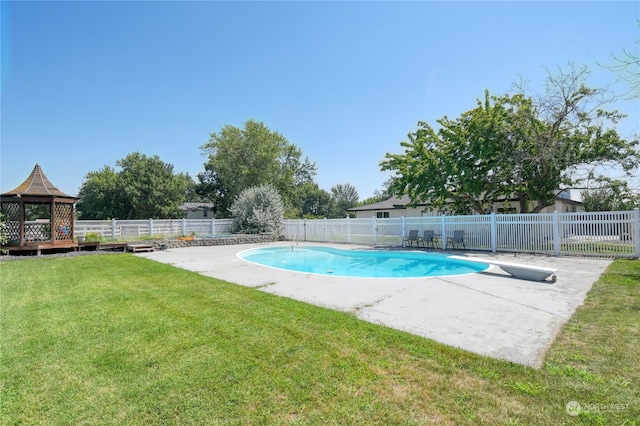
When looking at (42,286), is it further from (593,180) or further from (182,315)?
(593,180)

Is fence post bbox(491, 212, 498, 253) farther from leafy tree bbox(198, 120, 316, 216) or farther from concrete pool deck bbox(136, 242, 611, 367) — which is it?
leafy tree bbox(198, 120, 316, 216)

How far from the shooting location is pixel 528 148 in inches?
583

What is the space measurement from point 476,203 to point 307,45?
464 inches

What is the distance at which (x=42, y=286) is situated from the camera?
6766 millimetres

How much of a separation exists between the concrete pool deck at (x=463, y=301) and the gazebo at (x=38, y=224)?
9.55m

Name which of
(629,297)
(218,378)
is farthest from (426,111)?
(218,378)

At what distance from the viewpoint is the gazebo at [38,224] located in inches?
513

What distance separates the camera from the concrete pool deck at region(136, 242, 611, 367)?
146 inches

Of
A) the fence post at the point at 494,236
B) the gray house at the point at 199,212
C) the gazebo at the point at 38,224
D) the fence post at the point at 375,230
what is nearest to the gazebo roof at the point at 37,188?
the gazebo at the point at 38,224

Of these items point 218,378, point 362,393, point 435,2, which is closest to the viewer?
point 362,393

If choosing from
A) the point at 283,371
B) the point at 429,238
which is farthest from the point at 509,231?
the point at 283,371

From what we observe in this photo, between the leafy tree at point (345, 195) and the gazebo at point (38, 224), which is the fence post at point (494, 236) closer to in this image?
the gazebo at point (38, 224)

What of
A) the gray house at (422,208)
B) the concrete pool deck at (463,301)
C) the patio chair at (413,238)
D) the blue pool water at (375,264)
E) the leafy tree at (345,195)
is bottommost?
the blue pool water at (375,264)

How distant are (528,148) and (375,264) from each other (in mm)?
9489
